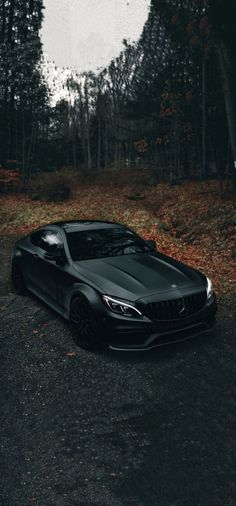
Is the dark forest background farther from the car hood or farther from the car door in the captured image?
the car hood

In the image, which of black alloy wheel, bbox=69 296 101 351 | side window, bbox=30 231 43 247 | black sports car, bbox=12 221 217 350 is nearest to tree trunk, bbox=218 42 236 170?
black sports car, bbox=12 221 217 350

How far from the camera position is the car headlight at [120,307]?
5.02 m

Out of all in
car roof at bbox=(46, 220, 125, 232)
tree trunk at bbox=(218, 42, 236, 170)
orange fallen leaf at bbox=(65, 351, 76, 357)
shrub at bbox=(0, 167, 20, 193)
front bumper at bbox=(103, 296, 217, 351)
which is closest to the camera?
front bumper at bbox=(103, 296, 217, 351)

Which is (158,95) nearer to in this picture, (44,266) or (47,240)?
(47,240)

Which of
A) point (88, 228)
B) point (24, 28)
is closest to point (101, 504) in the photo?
point (88, 228)

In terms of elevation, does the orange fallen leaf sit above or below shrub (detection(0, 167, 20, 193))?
below

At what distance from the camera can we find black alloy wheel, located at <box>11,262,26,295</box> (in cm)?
778

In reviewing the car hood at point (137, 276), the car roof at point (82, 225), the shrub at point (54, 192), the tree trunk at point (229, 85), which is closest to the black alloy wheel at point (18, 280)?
the car roof at point (82, 225)

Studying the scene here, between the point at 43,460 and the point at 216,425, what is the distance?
5.31 ft

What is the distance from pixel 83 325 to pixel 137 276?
2.98ft

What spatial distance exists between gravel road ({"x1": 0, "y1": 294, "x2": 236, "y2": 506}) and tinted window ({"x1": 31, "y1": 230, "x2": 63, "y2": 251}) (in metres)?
1.32

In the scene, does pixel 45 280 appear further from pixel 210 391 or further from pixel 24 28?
pixel 24 28

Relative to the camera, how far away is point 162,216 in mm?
16406

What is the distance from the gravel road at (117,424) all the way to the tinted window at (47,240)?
1322mm
